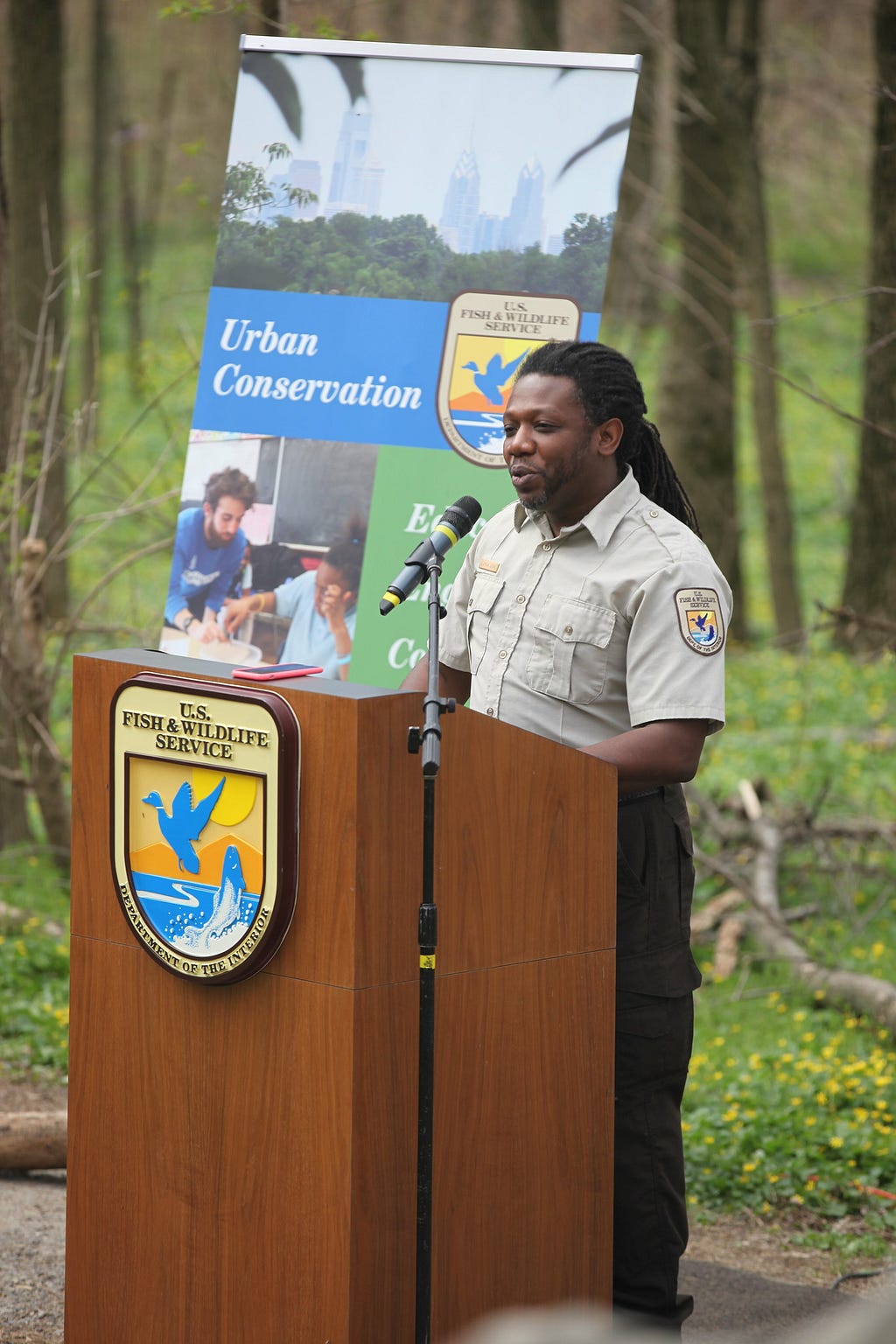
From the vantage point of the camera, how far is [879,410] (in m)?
10.4

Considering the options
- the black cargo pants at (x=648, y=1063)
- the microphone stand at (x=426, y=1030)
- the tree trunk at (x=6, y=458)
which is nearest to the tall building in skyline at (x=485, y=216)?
the black cargo pants at (x=648, y=1063)

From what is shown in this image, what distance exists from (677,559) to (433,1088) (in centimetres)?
111

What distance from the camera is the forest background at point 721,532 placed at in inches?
222

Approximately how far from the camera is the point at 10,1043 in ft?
19.2

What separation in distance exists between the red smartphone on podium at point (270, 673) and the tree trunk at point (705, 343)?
8.97 meters

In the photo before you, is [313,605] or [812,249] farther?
[812,249]

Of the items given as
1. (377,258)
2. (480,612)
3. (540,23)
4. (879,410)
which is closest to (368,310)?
(377,258)

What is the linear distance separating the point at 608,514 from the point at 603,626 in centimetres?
23

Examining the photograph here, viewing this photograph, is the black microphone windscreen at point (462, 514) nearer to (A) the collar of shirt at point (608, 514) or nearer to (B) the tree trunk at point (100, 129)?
(A) the collar of shirt at point (608, 514)

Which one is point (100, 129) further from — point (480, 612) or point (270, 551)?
point (480, 612)

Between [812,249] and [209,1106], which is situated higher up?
[812,249]

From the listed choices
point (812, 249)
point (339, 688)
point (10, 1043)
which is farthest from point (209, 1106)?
point (812, 249)

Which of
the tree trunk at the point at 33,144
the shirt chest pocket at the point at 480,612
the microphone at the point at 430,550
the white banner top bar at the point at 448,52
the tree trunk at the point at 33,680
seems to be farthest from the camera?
the tree trunk at the point at 33,144

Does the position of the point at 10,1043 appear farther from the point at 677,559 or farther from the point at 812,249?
the point at 812,249
